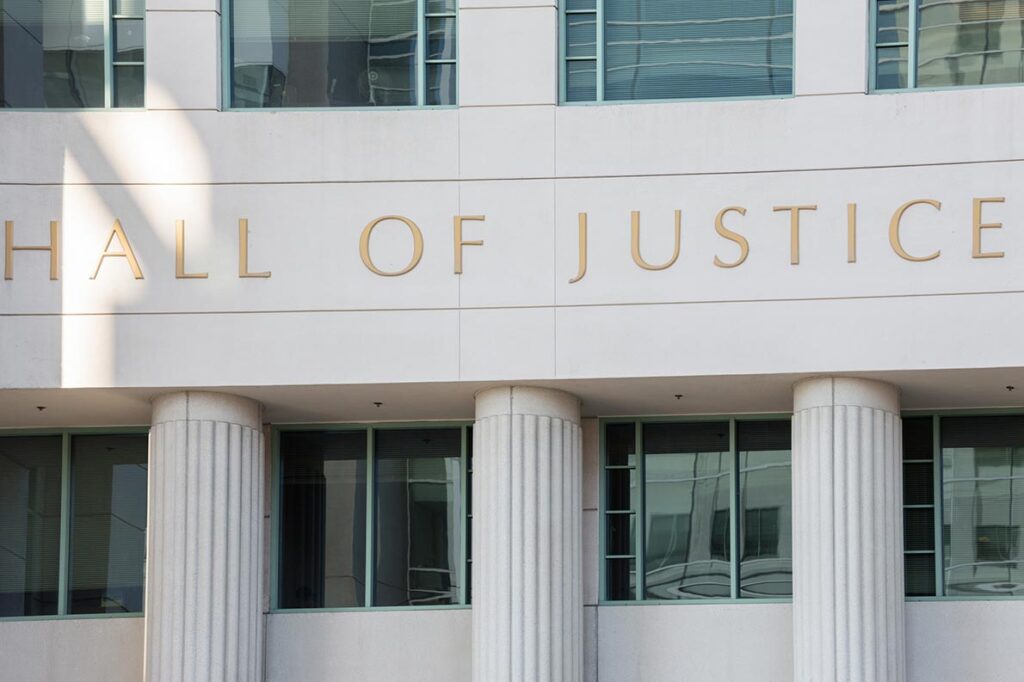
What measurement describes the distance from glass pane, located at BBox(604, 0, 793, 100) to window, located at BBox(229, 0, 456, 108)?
77.8 inches

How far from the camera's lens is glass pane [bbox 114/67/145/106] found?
23.8m

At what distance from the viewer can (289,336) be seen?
23.2 metres

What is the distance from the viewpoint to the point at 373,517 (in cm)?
2442

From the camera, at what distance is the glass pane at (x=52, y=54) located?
23953 mm

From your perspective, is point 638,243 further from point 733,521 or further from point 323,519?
point 323,519

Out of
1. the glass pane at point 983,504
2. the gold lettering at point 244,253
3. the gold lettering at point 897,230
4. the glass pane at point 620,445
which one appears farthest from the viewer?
the glass pane at point 620,445

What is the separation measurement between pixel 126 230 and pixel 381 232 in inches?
116

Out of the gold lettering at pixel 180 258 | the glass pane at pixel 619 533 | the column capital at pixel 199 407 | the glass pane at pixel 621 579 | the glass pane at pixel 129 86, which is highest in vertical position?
the glass pane at pixel 129 86

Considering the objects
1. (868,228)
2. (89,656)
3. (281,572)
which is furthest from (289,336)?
(868,228)

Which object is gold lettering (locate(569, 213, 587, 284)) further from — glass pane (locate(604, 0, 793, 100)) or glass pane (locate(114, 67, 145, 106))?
glass pane (locate(114, 67, 145, 106))

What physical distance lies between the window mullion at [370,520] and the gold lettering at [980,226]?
7492 millimetres

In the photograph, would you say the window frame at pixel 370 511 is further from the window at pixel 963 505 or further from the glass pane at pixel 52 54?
the window at pixel 963 505

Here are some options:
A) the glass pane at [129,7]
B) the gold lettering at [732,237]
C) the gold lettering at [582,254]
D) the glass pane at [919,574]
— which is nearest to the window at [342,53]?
the glass pane at [129,7]

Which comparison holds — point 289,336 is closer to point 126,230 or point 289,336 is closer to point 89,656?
point 126,230
